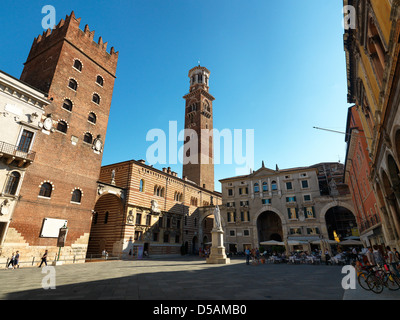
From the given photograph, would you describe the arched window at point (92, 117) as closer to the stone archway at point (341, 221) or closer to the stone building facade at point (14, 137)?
the stone building facade at point (14, 137)

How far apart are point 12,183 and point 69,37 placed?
16.1 metres

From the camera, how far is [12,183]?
52.7 ft

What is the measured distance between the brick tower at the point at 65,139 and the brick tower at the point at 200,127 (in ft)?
93.7

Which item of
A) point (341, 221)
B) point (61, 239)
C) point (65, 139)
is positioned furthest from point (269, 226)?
point (65, 139)

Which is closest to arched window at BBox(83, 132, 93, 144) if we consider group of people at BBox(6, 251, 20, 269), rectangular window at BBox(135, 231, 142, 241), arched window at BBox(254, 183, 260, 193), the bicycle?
group of people at BBox(6, 251, 20, 269)

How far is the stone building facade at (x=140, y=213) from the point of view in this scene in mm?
25656

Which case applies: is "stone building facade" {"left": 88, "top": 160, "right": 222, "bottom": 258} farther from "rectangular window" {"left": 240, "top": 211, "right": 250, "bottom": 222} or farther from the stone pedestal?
"rectangular window" {"left": 240, "top": 211, "right": 250, "bottom": 222}

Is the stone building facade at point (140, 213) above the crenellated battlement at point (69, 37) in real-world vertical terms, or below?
below

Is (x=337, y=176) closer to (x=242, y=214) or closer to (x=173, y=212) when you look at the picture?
(x=242, y=214)

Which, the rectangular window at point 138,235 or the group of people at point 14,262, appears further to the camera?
the rectangular window at point 138,235

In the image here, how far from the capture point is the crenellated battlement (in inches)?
909

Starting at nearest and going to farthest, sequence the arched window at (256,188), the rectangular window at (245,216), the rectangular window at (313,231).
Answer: the rectangular window at (313,231), the rectangular window at (245,216), the arched window at (256,188)

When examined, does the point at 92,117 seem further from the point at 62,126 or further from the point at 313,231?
the point at 313,231

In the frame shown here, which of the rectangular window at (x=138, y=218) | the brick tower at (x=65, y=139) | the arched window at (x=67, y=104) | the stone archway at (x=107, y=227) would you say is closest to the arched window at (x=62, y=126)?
the brick tower at (x=65, y=139)
